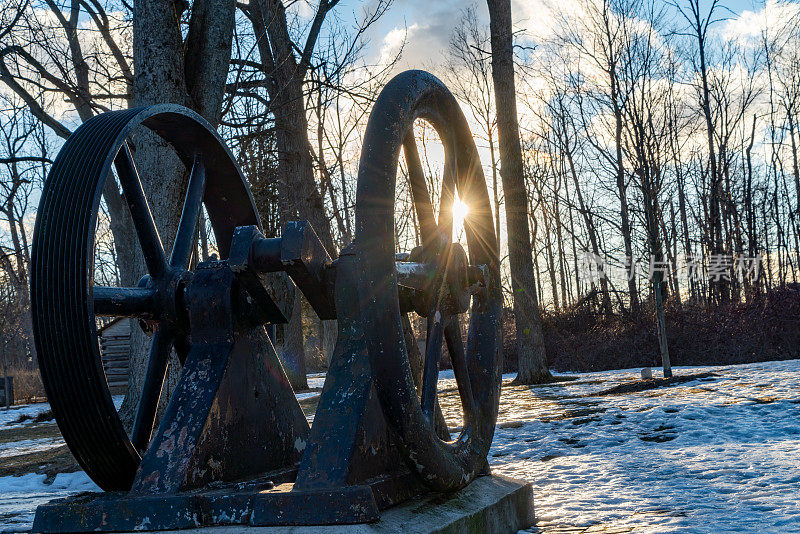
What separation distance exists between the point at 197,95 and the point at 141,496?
5.56m

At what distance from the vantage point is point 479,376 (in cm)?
350

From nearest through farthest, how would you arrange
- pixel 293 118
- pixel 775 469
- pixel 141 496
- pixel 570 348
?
pixel 141 496 < pixel 775 469 < pixel 293 118 < pixel 570 348

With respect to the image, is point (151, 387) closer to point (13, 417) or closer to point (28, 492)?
point (28, 492)

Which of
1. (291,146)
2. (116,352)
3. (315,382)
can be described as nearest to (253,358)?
(291,146)

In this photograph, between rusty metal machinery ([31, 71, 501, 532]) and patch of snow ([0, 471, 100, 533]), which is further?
patch of snow ([0, 471, 100, 533])

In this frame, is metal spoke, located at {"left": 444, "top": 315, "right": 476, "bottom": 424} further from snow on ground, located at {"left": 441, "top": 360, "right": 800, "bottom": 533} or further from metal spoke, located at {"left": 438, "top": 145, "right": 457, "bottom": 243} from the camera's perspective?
snow on ground, located at {"left": 441, "top": 360, "right": 800, "bottom": 533}

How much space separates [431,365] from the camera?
289 cm

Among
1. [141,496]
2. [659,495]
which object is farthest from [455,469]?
[659,495]

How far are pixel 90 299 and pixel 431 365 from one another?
1340 mm

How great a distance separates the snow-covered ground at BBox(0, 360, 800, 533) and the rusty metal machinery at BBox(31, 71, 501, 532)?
0.89m

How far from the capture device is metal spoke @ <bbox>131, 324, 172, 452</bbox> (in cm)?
301

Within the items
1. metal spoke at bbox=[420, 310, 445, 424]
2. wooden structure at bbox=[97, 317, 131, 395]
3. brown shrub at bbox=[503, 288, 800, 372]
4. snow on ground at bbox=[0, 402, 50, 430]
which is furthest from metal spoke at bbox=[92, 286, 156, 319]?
wooden structure at bbox=[97, 317, 131, 395]

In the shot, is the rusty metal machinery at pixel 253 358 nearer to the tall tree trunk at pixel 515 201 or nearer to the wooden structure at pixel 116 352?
the tall tree trunk at pixel 515 201

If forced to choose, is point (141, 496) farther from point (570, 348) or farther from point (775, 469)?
point (570, 348)
